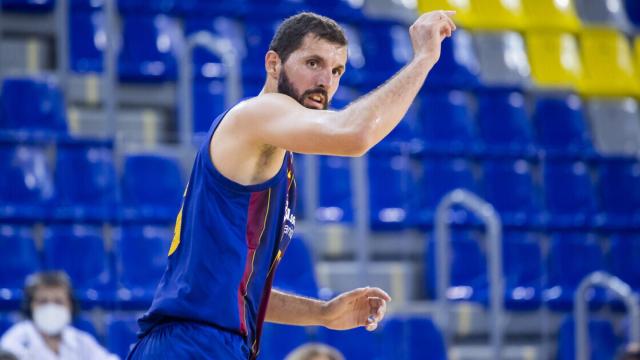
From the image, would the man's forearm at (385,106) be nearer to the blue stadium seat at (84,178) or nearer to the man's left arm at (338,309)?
the man's left arm at (338,309)

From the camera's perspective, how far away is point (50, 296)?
599 centimetres

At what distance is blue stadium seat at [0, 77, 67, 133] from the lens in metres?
7.65

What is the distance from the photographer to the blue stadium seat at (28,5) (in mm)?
8148

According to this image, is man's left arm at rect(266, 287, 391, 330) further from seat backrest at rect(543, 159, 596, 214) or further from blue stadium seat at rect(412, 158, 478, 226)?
seat backrest at rect(543, 159, 596, 214)

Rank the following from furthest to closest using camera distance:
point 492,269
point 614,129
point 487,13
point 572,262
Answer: point 487,13 < point 614,129 < point 572,262 < point 492,269

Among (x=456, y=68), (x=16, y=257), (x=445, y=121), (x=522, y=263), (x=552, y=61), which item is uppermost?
(x=552, y=61)

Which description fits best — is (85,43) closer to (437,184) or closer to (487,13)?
(437,184)

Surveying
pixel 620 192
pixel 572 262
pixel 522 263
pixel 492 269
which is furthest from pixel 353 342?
pixel 620 192

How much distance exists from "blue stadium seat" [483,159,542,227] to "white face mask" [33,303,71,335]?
3.56m

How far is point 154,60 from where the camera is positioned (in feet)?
27.3

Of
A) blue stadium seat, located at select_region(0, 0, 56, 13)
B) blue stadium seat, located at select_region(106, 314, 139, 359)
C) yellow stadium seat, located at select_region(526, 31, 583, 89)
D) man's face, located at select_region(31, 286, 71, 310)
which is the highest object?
yellow stadium seat, located at select_region(526, 31, 583, 89)

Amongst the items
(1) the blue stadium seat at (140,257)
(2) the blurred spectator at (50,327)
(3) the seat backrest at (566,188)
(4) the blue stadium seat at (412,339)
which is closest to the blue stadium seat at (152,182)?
(1) the blue stadium seat at (140,257)

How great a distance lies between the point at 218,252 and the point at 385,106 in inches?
21.5

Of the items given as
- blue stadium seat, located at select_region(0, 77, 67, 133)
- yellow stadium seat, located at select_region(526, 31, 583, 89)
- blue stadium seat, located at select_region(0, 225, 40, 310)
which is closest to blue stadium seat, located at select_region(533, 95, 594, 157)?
yellow stadium seat, located at select_region(526, 31, 583, 89)
